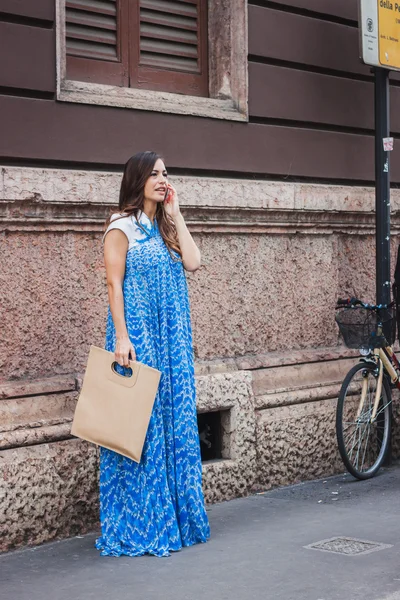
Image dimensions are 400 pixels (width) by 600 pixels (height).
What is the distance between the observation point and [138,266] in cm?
541

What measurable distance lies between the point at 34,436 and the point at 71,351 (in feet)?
1.85

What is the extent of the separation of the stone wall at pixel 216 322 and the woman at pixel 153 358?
43cm

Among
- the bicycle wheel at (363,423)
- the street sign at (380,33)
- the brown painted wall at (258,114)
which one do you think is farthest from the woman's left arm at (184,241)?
the street sign at (380,33)

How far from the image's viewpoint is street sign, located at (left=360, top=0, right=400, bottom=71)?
7.41 m

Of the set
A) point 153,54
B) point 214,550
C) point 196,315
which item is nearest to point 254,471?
point 196,315

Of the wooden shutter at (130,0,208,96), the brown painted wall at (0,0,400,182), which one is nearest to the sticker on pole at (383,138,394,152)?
the brown painted wall at (0,0,400,182)

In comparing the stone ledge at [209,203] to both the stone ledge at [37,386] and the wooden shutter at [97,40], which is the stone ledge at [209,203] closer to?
the wooden shutter at [97,40]

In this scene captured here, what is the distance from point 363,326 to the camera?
283 inches

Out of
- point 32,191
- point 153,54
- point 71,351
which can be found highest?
point 153,54

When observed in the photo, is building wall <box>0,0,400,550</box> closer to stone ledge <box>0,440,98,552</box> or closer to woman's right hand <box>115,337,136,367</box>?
stone ledge <box>0,440,98,552</box>

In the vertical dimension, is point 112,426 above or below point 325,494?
above

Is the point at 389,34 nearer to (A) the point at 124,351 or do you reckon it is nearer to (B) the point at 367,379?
Answer: (B) the point at 367,379

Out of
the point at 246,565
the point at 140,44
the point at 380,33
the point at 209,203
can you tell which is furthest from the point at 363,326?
the point at 246,565

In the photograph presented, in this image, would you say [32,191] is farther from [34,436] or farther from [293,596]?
[293,596]
